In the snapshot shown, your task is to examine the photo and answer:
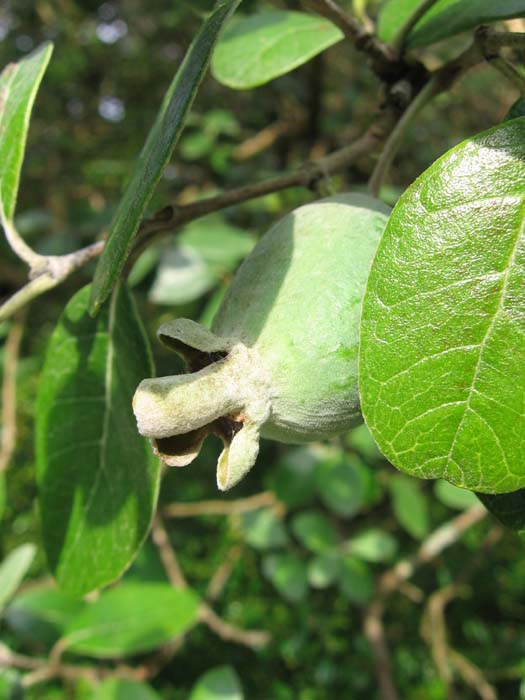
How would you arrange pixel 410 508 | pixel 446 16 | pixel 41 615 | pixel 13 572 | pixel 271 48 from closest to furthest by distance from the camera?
pixel 446 16
pixel 271 48
pixel 13 572
pixel 41 615
pixel 410 508

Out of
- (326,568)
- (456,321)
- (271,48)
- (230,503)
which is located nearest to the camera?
(456,321)

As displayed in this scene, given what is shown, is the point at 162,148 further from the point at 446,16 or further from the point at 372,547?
the point at 372,547

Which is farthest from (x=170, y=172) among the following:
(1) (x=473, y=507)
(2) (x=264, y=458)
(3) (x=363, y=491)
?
(1) (x=473, y=507)


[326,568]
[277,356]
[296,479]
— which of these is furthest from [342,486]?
[277,356]

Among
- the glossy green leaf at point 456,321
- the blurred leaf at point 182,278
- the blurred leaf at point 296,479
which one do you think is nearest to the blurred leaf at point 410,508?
the blurred leaf at point 296,479

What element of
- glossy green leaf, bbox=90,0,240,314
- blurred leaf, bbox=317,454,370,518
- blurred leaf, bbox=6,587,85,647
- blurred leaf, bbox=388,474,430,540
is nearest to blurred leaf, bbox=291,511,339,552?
blurred leaf, bbox=317,454,370,518

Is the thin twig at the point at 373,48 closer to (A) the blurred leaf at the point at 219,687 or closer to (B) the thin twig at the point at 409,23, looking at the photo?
(B) the thin twig at the point at 409,23
